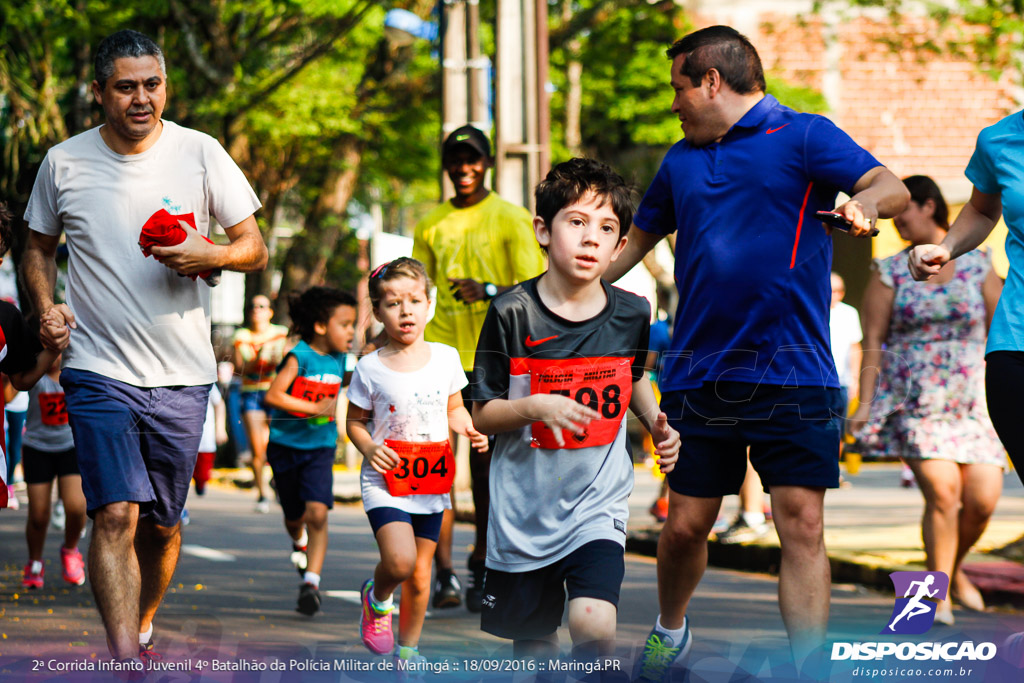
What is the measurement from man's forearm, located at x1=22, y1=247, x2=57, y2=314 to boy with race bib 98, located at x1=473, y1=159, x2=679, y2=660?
5.40 feet

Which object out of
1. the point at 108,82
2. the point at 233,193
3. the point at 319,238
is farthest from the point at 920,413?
the point at 319,238

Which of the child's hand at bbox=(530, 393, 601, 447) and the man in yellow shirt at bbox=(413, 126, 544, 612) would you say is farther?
the man in yellow shirt at bbox=(413, 126, 544, 612)

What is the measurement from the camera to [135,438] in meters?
4.63

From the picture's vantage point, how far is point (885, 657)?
4.47 metres

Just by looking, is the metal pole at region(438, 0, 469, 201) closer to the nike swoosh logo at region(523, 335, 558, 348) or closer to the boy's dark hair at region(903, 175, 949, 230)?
the boy's dark hair at region(903, 175, 949, 230)

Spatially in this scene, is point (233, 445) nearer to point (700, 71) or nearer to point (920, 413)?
point (920, 413)

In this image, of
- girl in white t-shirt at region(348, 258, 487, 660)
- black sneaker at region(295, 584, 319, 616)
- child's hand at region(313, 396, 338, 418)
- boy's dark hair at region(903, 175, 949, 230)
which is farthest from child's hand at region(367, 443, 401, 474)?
boy's dark hair at region(903, 175, 949, 230)

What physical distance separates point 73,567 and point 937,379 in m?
4.74

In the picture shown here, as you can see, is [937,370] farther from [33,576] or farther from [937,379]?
[33,576]

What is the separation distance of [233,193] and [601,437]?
173 centimetres

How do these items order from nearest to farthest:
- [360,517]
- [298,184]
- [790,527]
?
1. [790,527]
2. [360,517]
3. [298,184]

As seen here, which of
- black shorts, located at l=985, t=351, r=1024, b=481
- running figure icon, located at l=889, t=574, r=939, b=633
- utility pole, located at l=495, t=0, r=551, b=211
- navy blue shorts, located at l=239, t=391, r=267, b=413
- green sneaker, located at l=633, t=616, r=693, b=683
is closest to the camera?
black shorts, located at l=985, t=351, r=1024, b=481

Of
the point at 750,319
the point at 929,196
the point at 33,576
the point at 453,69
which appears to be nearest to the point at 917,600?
the point at 929,196

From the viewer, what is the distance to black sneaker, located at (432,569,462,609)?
21.5 ft
